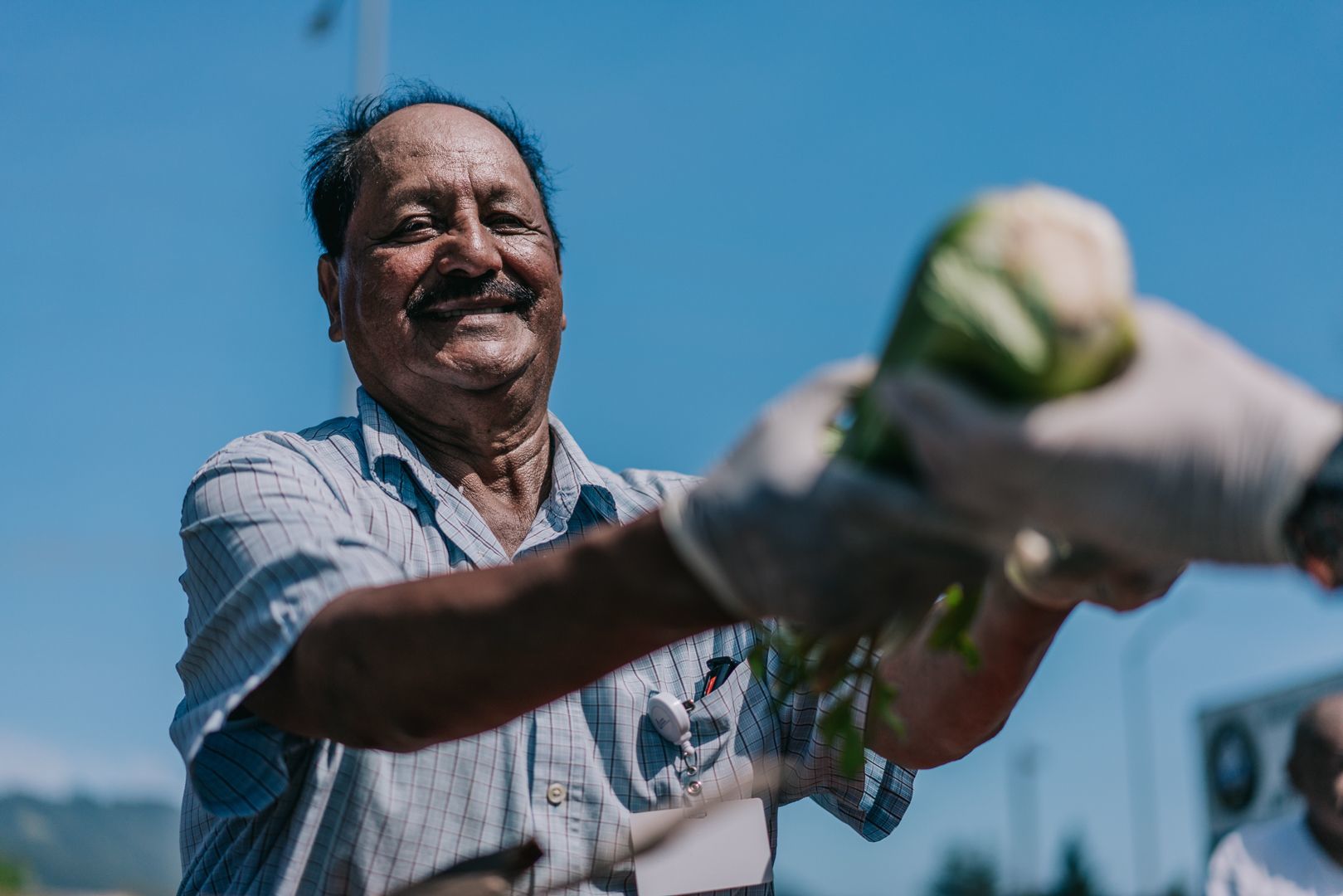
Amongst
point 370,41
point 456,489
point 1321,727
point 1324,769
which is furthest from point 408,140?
point 370,41

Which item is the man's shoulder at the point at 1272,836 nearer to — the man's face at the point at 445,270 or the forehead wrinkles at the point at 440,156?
the man's face at the point at 445,270

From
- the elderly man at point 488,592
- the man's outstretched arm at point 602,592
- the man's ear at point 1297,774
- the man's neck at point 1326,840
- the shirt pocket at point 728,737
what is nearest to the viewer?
the man's outstretched arm at point 602,592

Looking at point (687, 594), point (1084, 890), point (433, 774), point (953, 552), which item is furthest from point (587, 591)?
point (1084, 890)

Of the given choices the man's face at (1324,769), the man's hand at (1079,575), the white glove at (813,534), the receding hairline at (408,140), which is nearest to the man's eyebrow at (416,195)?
the receding hairline at (408,140)

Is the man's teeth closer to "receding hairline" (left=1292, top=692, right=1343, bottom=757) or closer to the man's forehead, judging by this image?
the man's forehead

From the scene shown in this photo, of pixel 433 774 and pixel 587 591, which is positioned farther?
pixel 433 774

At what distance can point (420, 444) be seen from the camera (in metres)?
3.25

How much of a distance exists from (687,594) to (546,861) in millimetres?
1129

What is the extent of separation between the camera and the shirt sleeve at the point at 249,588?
2117 millimetres

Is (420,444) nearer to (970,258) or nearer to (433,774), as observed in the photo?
(433,774)

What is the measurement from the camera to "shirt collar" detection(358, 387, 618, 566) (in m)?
2.97

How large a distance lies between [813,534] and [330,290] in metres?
2.51

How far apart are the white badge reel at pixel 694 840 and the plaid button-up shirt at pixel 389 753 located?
33 mm

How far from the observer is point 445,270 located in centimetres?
329
